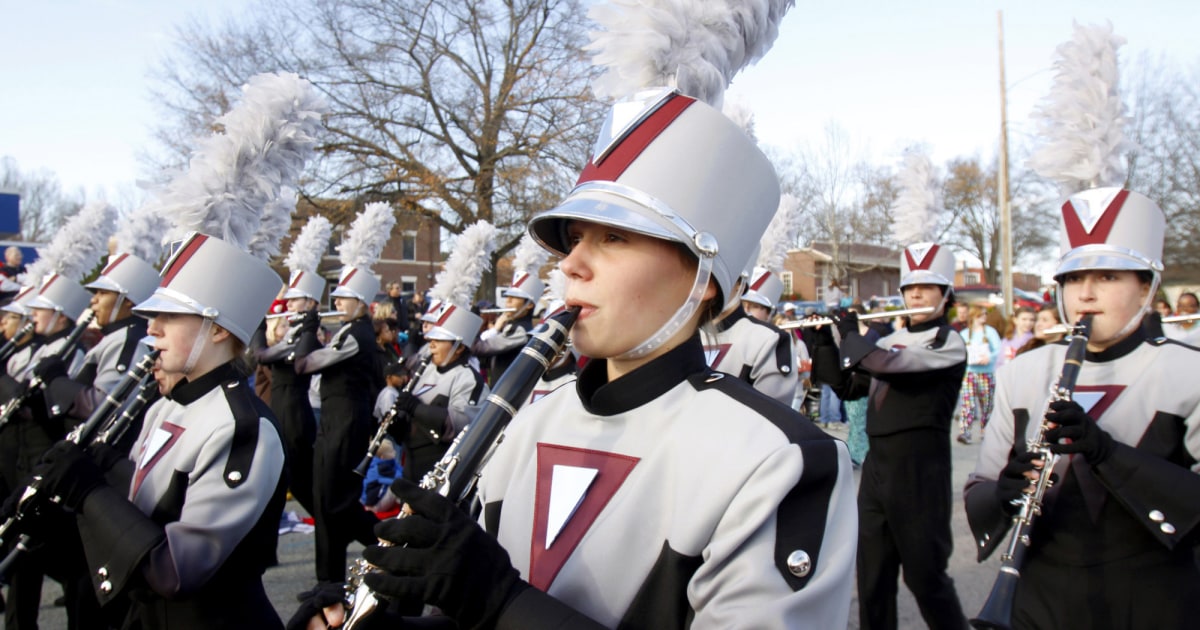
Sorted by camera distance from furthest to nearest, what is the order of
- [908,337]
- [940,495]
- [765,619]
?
[908,337] → [940,495] → [765,619]

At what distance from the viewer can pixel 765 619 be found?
144 cm

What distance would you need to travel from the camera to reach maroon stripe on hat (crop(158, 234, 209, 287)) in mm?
3785

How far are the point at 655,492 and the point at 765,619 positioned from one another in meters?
0.36

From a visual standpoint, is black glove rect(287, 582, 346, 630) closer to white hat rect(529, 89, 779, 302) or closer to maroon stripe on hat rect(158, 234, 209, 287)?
white hat rect(529, 89, 779, 302)

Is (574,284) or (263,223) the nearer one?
(574,284)

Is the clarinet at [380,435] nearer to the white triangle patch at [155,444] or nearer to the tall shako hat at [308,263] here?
the tall shako hat at [308,263]

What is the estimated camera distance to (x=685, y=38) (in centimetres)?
252

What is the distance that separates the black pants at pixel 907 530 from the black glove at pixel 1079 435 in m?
1.99

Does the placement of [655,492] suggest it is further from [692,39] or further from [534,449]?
[692,39]

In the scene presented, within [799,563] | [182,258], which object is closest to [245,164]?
[182,258]

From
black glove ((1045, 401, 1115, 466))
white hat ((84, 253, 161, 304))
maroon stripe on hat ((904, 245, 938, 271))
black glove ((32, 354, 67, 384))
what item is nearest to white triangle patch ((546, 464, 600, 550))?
black glove ((1045, 401, 1115, 466))

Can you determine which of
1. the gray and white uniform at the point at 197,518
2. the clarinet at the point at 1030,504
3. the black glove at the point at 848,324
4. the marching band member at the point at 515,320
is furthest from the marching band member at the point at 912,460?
the marching band member at the point at 515,320

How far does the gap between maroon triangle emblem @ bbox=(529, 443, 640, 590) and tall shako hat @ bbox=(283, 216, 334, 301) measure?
857 cm

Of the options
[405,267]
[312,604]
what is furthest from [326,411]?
[405,267]
